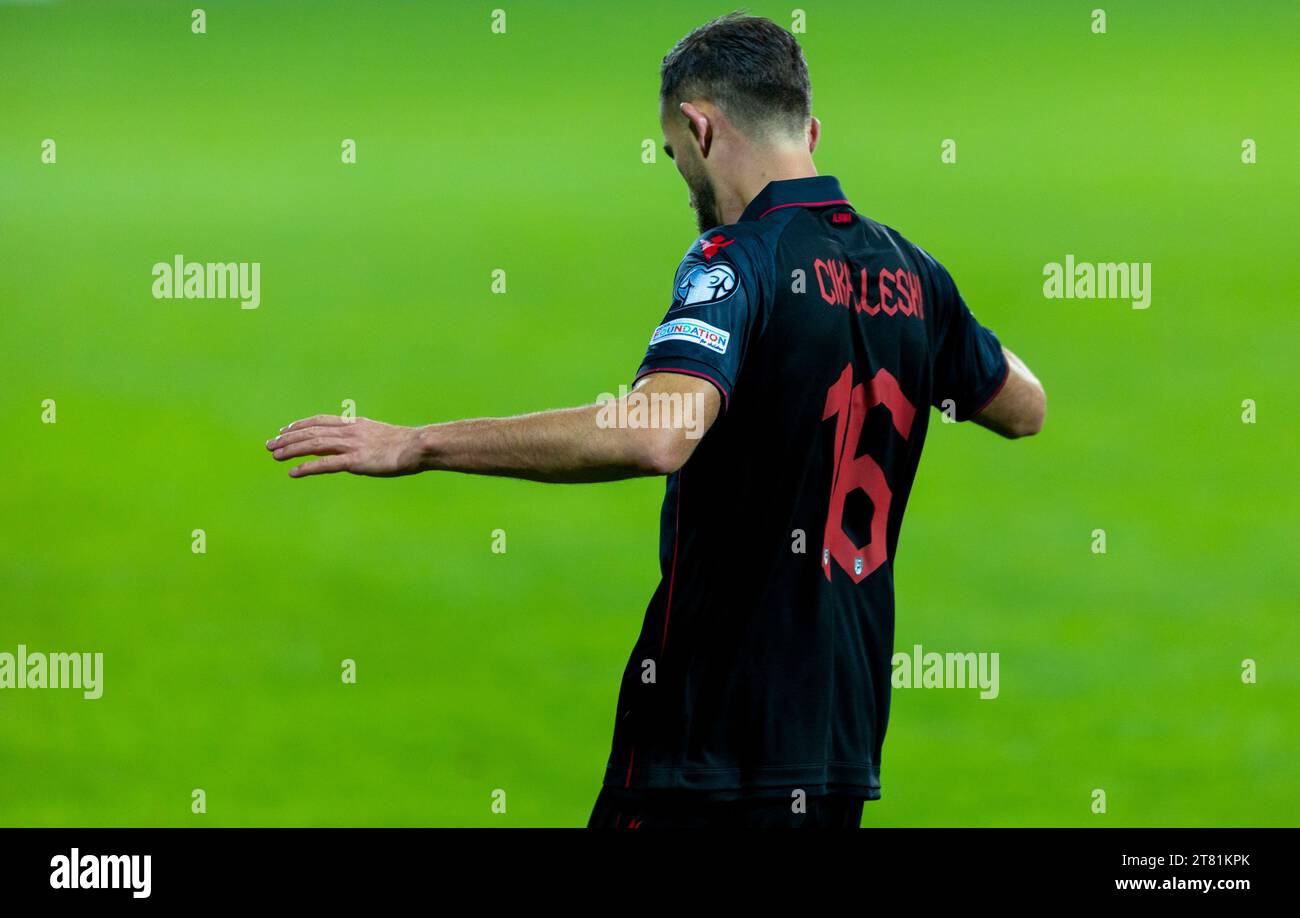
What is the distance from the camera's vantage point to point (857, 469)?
4023 mm

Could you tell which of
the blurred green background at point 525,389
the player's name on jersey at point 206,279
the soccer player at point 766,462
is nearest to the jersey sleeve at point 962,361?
the soccer player at point 766,462

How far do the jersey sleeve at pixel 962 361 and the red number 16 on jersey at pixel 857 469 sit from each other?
0.32 metres

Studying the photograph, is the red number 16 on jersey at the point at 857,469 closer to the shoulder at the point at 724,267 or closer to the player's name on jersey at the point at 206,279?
the shoulder at the point at 724,267

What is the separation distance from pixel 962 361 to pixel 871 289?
1.88 ft

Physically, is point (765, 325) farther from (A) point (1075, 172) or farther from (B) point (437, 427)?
(A) point (1075, 172)

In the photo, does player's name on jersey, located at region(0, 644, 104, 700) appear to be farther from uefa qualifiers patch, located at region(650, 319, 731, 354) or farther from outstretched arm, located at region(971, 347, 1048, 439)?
uefa qualifiers patch, located at region(650, 319, 731, 354)

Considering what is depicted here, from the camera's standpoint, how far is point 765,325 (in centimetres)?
378

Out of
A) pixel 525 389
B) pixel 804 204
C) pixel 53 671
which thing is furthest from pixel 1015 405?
pixel 525 389

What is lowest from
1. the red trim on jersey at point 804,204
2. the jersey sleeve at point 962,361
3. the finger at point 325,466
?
the finger at point 325,466

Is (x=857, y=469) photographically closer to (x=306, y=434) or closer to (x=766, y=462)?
(x=766, y=462)

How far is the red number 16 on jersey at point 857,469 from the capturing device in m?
3.92

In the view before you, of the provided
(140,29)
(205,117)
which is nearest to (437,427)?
(205,117)

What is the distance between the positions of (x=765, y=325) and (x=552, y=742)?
705 centimetres
